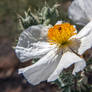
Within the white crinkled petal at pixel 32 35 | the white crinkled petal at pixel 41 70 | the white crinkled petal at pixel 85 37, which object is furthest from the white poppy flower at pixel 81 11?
the white crinkled petal at pixel 41 70

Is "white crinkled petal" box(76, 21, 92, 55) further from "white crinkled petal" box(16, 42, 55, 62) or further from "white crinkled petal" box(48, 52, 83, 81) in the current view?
"white crinkled petal" box(16, 42, 55, 62)

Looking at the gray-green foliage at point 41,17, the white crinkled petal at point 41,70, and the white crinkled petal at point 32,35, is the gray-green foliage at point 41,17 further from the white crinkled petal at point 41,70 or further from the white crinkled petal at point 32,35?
the white crinkled petal at point 41,70

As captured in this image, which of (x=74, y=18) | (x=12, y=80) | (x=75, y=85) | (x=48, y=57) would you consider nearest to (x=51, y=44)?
(x=48, y=57)

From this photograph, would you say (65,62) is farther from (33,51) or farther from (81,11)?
(81,11)

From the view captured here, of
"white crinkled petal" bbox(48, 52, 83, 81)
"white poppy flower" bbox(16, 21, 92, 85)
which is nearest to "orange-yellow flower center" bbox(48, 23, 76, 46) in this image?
"white poppy flower" bbox(16, 21, 92, 85)

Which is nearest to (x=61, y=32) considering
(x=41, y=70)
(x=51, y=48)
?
(x=51, y=48)

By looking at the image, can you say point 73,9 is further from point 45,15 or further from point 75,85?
point 75,85

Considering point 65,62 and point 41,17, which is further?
point 41,17
